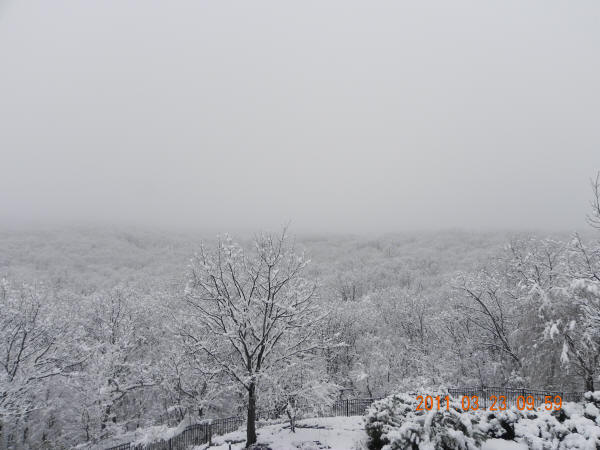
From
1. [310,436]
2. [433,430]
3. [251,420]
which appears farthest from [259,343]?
[433,430]

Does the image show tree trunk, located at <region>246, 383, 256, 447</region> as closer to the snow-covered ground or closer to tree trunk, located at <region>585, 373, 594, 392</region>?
the snow-covered ground

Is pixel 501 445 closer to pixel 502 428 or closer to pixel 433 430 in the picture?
pixel 502 428

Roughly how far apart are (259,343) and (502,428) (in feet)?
34.0

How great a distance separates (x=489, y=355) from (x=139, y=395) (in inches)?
1206

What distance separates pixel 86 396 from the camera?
23.6 m

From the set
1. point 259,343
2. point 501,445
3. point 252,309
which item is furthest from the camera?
point 252,309

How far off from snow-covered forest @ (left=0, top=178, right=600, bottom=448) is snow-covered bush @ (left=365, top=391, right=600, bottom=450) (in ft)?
14.5

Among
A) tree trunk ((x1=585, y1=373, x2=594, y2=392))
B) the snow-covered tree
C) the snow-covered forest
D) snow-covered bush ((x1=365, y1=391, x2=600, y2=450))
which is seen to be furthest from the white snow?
tree trunk ((x1=585, y1=373, x2=594, y2=392))

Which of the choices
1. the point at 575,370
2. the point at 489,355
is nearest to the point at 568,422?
the point at 575,370

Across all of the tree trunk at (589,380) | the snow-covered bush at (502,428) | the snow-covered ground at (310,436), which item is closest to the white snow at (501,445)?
the snow-covered bush at (502,428)

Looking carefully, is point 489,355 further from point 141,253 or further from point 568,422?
point 141,253

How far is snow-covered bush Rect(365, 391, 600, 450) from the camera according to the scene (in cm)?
864

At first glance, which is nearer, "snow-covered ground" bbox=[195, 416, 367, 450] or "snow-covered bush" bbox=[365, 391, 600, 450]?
"snow-covered bush" bbox=[365, 391, 600, 450]

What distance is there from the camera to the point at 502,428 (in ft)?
31.9
